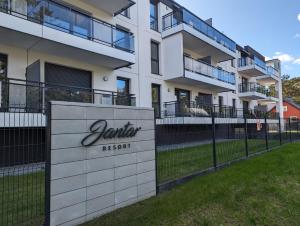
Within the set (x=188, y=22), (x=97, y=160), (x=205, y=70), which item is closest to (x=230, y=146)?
(x=97, y=160)

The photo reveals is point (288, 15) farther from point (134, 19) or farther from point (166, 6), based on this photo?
point (134, 19)

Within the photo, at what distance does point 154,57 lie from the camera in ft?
53.3

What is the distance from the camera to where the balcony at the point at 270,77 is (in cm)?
3143

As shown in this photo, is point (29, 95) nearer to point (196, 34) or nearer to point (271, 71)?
point (196, 34)

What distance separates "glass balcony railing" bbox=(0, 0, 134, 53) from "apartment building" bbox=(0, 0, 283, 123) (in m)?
0.03

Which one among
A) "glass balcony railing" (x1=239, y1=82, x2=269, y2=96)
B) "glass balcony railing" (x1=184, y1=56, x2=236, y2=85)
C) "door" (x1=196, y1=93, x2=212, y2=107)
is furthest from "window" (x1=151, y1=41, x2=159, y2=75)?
"glass balcony railing" (x1=239, y1=82, x2=269, y2=96)

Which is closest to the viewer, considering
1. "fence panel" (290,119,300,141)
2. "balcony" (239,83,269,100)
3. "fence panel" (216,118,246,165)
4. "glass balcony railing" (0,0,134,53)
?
"fence panel" (216,118,246,165)

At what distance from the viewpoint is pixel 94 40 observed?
427 inches

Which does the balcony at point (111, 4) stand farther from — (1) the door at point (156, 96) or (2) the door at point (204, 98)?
(2) the door at point (204, 98)

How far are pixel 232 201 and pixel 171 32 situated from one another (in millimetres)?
13507

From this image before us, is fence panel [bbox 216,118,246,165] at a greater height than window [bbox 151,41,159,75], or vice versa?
window [bbox 151,41,159,75]

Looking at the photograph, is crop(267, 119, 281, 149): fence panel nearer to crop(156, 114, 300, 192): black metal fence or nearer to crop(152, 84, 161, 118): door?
crop(156, 114, 300, 192): black metal fence

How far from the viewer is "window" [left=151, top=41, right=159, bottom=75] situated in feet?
52.6

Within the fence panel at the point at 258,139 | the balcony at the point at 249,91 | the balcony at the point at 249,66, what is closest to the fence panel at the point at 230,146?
the fence panel at the point at 258,139
